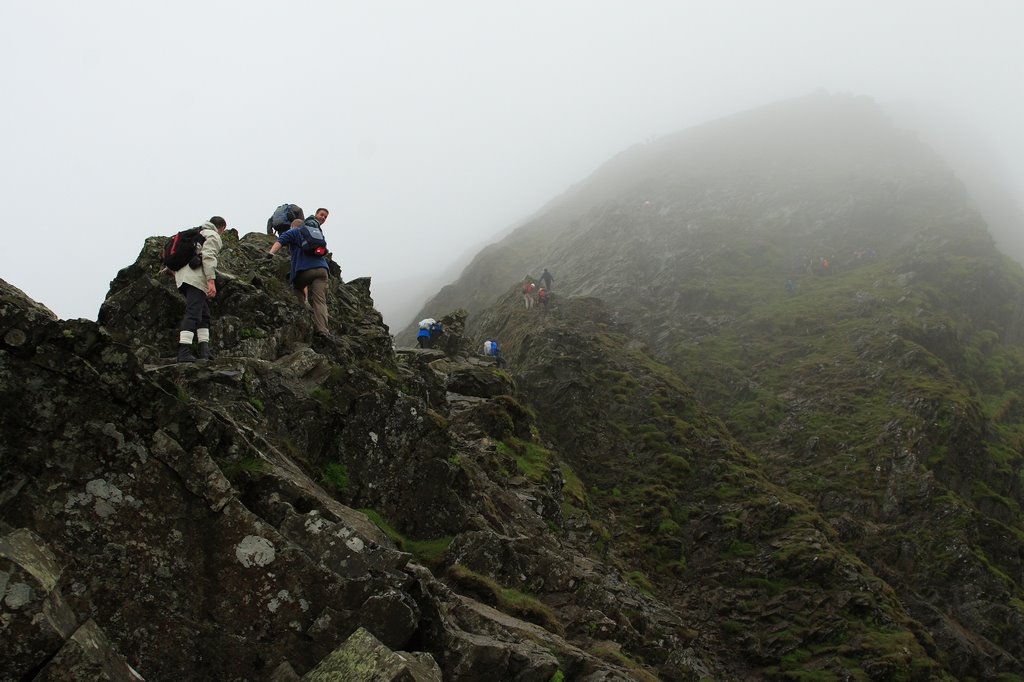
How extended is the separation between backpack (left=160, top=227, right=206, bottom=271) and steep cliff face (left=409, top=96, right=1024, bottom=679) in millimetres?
19430

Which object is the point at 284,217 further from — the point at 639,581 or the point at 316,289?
the point at 639,581

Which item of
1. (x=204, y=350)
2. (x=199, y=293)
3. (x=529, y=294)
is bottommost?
(x=529, y=294)

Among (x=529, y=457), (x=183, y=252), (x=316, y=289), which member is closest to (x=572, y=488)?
(x=529, y=457)

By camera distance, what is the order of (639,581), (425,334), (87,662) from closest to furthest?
(87,662) < (639,581) < (425,334)

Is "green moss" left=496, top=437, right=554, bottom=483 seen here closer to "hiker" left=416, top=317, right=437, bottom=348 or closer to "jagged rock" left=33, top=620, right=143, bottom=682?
"hiker" left=416, top=317, right=437, bottom=348

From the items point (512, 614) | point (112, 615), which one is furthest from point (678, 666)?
point (112, 615)

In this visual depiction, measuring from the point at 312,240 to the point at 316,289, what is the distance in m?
1.61

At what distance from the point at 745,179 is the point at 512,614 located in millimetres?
97598

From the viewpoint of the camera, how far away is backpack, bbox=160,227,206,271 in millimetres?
15836

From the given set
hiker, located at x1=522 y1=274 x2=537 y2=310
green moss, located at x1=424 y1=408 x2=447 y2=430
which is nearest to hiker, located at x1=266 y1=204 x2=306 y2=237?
green moss, located at x1=424 y1=408 x2=447 y2=430

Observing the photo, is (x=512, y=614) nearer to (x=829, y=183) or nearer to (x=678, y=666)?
(x=678, y=666)

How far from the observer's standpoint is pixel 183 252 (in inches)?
626

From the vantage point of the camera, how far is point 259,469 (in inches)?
442

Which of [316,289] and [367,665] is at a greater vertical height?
[316,289]
